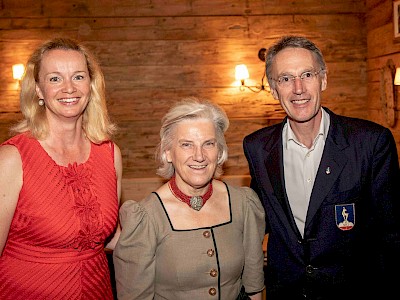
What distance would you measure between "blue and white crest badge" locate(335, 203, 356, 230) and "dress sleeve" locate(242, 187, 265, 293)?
0.35 m

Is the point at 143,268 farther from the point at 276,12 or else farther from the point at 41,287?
the point at 276,12

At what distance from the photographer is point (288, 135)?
234 cm

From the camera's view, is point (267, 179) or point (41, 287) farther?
point (267, 179)

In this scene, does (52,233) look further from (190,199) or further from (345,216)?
(345,216)

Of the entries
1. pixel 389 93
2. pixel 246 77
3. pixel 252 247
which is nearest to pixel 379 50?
pixel 389 93

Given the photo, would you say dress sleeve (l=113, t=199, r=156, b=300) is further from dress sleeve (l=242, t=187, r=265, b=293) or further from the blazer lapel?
the blazer lapel


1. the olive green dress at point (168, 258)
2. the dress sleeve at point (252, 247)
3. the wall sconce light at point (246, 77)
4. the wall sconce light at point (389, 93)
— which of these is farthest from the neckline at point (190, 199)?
the wall sconce light at point (246, 77)

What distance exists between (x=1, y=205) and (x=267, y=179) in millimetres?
1229

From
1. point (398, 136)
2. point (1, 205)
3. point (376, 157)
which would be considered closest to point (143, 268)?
point (1, 205)

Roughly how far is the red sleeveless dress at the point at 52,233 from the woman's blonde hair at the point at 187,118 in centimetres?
36

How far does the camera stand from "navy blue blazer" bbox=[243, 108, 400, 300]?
209cm

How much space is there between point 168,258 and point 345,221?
832 millimetres

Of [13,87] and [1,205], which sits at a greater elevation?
[13,87]

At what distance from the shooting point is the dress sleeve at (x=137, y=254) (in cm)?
189
